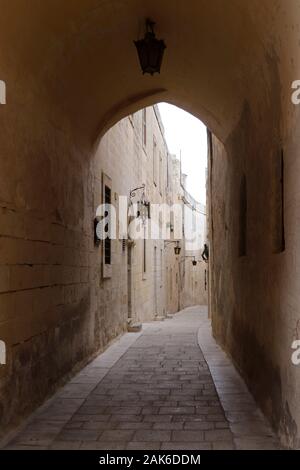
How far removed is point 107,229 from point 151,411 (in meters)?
4.82

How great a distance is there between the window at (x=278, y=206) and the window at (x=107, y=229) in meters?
5.21

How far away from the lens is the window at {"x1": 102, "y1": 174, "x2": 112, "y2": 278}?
925 cm

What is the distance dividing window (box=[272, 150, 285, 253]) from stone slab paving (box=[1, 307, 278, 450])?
1499 millimetres

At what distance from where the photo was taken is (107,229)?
9570 millimetres

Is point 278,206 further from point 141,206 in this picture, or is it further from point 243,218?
point 141,206

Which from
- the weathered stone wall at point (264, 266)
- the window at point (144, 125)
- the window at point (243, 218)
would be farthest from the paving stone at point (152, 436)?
the window at point (144, 125)

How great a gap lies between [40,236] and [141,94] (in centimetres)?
385

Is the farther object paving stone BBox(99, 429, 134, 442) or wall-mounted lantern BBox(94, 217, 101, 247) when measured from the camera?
wall-mounted lantern BBox(94, 217, 101, 247)

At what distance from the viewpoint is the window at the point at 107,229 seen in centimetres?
925

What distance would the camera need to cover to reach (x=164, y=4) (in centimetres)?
546

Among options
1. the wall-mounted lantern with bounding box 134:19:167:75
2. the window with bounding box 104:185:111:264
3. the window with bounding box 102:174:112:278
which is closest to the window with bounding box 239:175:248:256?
the wall-mounted lantern with bounding box 134:19:167:75

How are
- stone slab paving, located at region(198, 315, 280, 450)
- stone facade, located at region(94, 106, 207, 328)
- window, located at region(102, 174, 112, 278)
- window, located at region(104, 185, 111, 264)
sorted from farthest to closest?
stone facade, located at region(94, 106, 207, 328) < window, located at region(104, 185, 111, 264) < window, located at region(102, 174, 112, 278) < stone slab paving, located at region(198, 315, 280, 450)

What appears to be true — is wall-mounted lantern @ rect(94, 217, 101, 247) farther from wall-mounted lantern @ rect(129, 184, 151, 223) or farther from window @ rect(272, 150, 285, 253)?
window @ rect(272, 150, 285, 253)

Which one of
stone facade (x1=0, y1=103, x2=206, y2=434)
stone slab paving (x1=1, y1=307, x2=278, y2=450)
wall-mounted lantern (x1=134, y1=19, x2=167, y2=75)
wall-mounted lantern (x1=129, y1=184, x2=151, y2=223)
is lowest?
stone slab paving (x1=1, y1=307, x2=278, y2=450)
